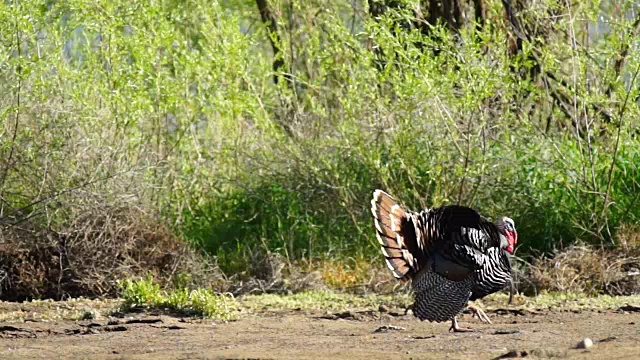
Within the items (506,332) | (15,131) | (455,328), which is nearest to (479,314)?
(455,328)

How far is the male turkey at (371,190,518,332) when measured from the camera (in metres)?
9.17

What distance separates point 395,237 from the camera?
9266 millimetres

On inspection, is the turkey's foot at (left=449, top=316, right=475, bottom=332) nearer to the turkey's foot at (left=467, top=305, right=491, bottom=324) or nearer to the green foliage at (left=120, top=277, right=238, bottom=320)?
the turkey's foot at (left=467, top=305, right=491, bottom=324)

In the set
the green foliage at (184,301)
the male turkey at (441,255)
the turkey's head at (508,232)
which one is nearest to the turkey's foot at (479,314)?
the male turkey at (441,255)

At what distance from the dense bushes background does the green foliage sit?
1.59 meters

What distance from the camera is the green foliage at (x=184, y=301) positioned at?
33.5 feet

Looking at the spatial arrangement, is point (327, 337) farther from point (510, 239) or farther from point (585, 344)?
point (585, 344)

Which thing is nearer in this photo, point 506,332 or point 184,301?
point 506,332

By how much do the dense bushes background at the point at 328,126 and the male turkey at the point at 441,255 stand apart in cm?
245

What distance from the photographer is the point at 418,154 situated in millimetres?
12367

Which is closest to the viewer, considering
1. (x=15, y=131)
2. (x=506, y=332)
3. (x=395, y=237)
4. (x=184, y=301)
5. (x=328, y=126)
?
(x=506, y=332)

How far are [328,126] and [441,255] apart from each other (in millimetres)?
3890

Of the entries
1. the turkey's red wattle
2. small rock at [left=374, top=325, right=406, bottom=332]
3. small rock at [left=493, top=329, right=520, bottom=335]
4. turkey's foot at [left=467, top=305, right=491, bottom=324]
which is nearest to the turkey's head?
the turkey's red wattle

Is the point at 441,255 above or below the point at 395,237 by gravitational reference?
below
